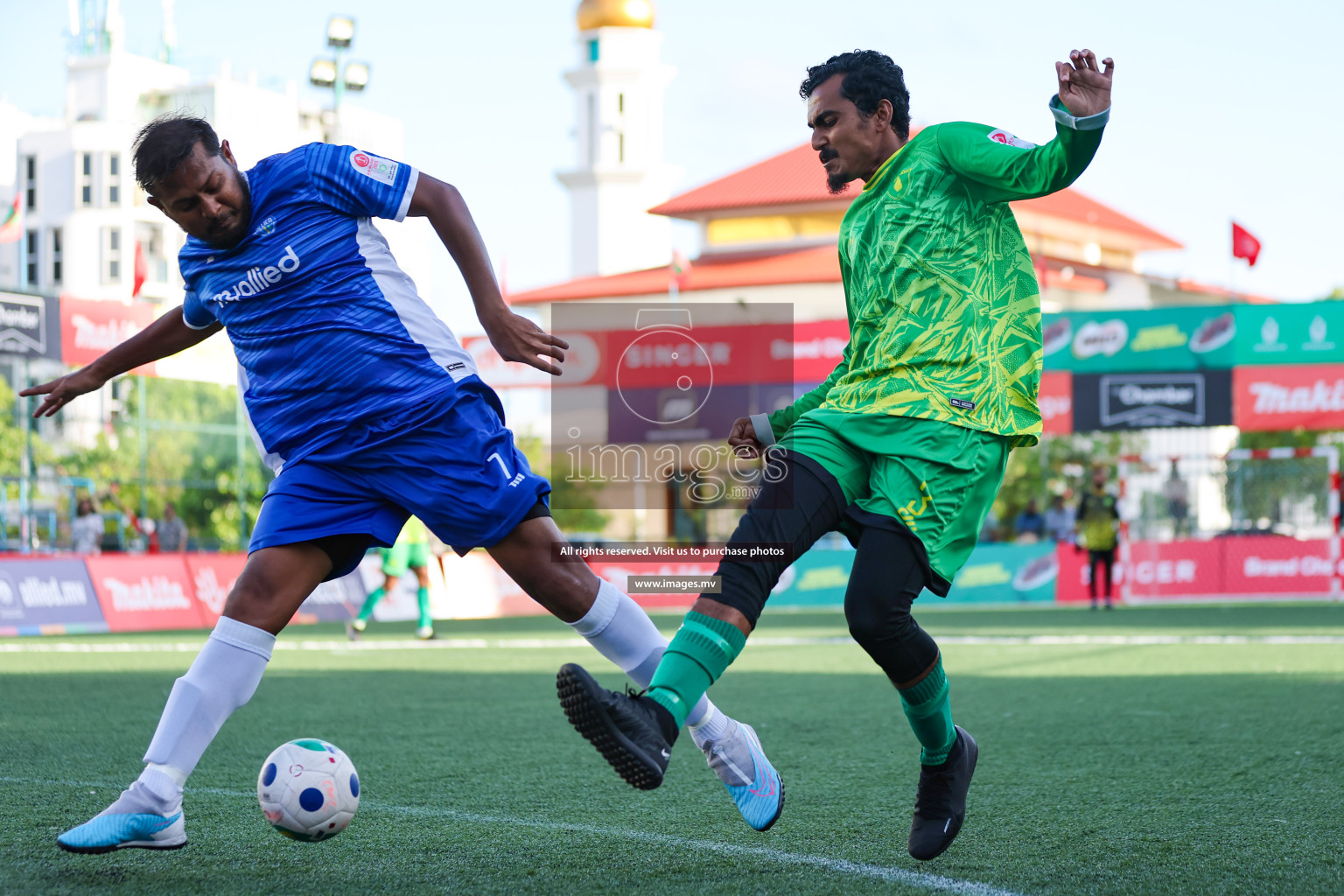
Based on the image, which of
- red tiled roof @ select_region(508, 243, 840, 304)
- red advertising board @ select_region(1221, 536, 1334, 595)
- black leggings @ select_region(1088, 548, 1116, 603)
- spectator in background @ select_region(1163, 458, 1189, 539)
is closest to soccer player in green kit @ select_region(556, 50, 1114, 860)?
black leggings @ select_region(1088, 548, 1116, 603)

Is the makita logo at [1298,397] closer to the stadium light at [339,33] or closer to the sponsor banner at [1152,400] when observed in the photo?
the sponsor banner at [1152,400]

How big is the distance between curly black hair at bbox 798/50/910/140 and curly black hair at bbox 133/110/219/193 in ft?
5.10

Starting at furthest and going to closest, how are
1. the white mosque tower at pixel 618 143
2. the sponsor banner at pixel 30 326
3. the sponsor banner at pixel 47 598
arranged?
the white mosque tower at pixel 618 143
the sponsor banner at pixel 30 326
the sponsor banner at pixel 47 598

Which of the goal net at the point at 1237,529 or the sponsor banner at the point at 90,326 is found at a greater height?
the sponsor banner at the point at 90,326

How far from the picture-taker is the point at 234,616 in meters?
3.74

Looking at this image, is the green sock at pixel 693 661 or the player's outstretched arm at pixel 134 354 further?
the player's outstretched arm at pixel 134 354

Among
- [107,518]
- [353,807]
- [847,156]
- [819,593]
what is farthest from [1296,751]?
[107,518]

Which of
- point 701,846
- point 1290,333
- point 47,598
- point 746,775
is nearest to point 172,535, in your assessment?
point 47,598

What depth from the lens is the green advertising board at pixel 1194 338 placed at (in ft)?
71.6

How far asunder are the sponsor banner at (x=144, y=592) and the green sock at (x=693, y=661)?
14.6m

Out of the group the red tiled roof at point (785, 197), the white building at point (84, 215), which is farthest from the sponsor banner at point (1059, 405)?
the white building at point (84, 215)

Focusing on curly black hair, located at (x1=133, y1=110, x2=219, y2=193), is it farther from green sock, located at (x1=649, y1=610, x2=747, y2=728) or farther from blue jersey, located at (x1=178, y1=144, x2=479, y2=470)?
green sock, located at (x1=649, y1=610, x2=747, y2=728)

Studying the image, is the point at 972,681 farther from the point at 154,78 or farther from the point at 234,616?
the point at 154,78

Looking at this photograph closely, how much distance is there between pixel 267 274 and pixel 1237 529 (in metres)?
21.1
